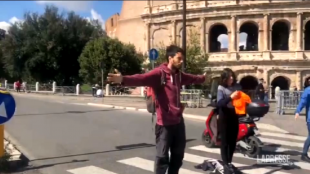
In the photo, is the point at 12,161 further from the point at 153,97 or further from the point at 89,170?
the point at 153,97

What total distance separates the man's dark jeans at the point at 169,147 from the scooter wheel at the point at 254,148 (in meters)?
3.40

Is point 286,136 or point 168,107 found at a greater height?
point 168,107

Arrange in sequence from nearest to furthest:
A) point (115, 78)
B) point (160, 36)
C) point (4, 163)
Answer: point (115, 78) → point (4, 163) → point (160, 36)

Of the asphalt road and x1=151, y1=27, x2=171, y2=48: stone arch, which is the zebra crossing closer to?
the asphalt road

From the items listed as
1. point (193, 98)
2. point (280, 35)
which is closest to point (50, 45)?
point (280, 35)

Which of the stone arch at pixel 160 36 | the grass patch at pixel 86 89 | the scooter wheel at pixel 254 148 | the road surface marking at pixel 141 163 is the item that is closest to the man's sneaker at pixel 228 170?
the road surface marking at pixel 141 163

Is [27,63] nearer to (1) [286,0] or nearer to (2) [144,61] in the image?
(2) [144,61]

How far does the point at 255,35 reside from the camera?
44156mm

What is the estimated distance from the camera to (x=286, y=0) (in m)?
40.3

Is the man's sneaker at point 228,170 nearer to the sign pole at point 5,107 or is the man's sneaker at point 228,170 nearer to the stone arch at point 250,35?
the sign pole at point 5,107

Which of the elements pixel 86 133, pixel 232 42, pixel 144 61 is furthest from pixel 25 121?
pixel 232 42

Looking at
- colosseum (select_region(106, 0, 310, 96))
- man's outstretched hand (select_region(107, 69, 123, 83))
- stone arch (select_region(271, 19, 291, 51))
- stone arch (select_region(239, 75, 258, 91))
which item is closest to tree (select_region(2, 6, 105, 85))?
colosseum (select_region(106, 0, 310, 96))

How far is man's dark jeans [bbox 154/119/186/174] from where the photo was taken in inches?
180

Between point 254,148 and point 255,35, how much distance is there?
3847 cm
